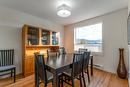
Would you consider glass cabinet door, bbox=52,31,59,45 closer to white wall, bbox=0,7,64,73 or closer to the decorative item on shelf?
white wall, bbox=0,7,64,73

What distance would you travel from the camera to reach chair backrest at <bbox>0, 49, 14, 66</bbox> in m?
2.80

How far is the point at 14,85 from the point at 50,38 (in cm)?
218

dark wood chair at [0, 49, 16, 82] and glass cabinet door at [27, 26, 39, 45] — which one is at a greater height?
glass cabinet door at [27, 26, 39, 45]

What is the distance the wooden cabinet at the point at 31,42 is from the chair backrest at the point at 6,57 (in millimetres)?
356

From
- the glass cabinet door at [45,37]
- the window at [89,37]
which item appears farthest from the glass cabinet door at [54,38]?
the window at [89,37]

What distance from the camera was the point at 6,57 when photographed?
9.45 ft

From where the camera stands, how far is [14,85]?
2445 millimetres

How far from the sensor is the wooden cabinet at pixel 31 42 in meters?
3.11

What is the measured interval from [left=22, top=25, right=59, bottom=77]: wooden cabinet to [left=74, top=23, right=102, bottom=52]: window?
130 centimetres

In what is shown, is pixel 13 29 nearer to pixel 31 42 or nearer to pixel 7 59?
pixel 31 42

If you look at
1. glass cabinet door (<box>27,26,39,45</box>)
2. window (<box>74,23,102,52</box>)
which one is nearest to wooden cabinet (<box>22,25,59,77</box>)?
glass cabinet door (<box>27,26,39,45</box>)

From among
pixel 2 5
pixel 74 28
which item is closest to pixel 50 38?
pixel 74 28

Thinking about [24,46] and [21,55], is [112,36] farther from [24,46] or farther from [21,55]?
[21,55]

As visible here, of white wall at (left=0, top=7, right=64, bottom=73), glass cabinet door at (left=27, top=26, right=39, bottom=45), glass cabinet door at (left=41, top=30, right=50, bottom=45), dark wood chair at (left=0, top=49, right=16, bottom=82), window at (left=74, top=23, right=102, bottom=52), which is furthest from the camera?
window at (left=74, top=23, right=102, bottom=52)
